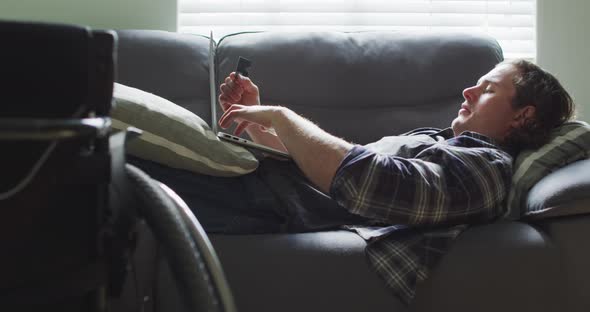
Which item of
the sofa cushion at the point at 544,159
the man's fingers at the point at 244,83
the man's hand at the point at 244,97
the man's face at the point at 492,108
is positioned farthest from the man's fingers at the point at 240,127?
the sofa cushion at the point at 544,159

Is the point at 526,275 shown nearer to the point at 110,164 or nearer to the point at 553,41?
the point at 110,164

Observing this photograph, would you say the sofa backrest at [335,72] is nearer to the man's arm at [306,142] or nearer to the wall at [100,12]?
the wall at [100,12]

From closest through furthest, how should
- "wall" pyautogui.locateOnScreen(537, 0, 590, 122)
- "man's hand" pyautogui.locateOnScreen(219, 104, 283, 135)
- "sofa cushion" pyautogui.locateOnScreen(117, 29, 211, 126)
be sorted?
"man's hand" pyautogui.locateOnScreen(219, 104, 283, 135), "sofa cushion" pyautogui.locateOnScreen(117, 29, 211, 126), "wall" pyautogui.locateOnScreen(537, 0, 590, 122)

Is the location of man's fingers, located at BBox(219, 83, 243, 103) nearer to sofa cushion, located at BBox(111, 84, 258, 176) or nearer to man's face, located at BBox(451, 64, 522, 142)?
sofa cushion, located at BBox(111, 84, 258, 176)

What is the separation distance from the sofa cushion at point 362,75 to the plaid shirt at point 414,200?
2.15ft

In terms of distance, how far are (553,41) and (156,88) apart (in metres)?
1.66

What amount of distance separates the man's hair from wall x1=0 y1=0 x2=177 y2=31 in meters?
1.32

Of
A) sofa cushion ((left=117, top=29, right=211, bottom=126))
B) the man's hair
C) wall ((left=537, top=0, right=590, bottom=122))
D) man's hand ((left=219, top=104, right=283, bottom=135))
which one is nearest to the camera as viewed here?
man's hand ((left=219, top=104, right=283, bottom=135))

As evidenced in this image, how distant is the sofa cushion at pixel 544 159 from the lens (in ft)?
4.56

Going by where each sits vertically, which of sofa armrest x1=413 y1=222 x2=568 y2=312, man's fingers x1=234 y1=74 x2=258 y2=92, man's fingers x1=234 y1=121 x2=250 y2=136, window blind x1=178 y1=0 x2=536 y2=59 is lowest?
sofa armrest x1=413 y1=222 x2=568 y2=312

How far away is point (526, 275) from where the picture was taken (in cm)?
120

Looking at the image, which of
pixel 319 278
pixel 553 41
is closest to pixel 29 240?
pixel 319 278

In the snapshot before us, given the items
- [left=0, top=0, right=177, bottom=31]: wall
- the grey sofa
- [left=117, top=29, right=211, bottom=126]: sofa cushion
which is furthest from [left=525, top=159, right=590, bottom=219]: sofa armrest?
[left=0, top=0, right=177, bottom=31]: wall

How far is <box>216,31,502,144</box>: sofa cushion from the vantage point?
6.29 feet
